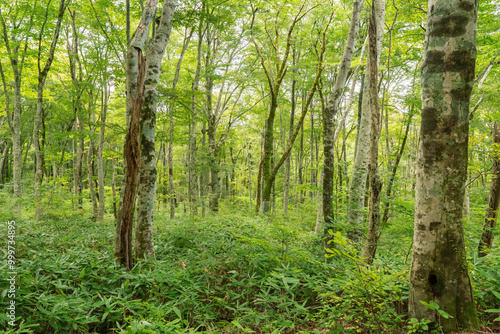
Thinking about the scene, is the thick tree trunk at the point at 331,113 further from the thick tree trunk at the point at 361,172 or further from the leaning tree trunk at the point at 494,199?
the leaning tree trunk at the point at 494,199

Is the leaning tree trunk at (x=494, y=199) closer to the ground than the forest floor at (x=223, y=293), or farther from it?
farther from it

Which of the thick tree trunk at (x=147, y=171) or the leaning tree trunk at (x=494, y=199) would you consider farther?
the thick tree trunk at (x=147, y=171)

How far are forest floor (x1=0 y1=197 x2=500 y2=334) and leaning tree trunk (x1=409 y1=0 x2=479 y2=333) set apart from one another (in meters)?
0.29

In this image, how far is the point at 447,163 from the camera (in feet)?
6.89

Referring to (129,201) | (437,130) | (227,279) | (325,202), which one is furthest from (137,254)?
(437,130)

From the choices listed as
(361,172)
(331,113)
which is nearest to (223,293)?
(361,172)

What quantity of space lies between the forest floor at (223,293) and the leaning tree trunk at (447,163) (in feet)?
0.97

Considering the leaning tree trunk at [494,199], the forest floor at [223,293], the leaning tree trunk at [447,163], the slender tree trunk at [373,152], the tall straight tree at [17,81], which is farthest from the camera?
the tall straight tree at [17,81]

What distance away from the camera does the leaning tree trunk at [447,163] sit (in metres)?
2.06

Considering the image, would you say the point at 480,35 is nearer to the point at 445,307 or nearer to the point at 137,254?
the point at 445,307

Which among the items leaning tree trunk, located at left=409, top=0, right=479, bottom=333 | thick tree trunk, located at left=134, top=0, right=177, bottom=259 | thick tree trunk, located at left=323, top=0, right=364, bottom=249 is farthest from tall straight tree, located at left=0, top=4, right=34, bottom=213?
leaning tree trunk, located at left=409, top=0, right=479, bottom=333

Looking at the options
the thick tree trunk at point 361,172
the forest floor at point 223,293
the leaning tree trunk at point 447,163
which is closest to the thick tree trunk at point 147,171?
the forest floor at point 223,293

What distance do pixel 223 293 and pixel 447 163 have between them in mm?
3179

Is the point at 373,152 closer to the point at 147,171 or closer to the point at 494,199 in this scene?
the point at 494,199
